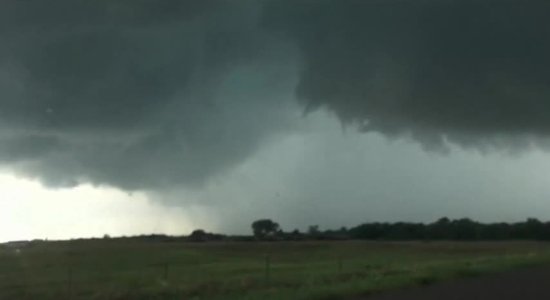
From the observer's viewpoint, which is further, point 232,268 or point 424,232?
point 424,232

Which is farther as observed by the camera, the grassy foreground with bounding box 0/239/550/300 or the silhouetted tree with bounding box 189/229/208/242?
the silhouetted tree with bounding box 189/229/208/242

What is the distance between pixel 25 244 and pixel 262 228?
135 feet

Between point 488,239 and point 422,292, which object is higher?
point 488,239

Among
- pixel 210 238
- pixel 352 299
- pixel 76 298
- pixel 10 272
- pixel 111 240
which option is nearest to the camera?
pixel 352 299

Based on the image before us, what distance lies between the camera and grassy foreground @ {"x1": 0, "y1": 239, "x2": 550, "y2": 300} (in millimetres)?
36656

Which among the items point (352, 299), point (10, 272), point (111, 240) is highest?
point (111, 240)

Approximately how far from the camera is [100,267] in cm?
6862

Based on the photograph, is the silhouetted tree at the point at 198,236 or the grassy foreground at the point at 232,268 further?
the silhouetted tree at the point at 198,236

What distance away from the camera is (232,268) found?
64312mm

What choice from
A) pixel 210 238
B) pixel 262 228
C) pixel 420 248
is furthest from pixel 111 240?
pixel 420 248

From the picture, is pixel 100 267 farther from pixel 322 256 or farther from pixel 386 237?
pixel 386 237

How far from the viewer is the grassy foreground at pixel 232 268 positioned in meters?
36.7

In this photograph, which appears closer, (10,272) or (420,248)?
(10,272)

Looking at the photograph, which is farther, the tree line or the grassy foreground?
the tree line
